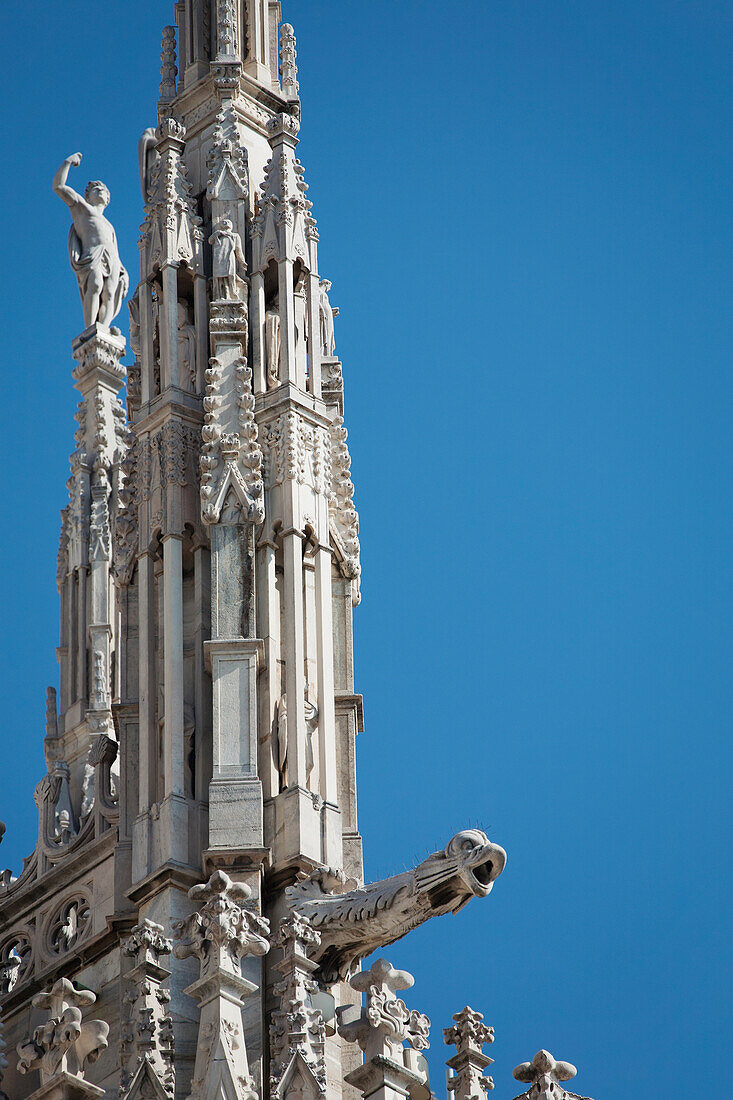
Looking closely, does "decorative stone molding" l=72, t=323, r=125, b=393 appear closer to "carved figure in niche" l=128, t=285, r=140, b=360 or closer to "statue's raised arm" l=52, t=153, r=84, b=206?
"statue's raised arm" l=52, t=153, r=84, b=206

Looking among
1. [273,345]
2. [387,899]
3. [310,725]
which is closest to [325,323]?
[273,345]

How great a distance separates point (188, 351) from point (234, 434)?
59.7 inches

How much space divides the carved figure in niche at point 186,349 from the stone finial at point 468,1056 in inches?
285

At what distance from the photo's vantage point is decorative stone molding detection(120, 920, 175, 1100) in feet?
72.4

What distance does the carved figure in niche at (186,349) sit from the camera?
27750 millimetres

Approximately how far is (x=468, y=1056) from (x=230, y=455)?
645 cm

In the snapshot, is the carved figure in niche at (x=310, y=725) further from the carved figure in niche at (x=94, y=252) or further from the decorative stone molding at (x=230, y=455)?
the carved figure in niche at (x=94, y=252)

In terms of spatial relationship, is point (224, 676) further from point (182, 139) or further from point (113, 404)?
point (113, 404)

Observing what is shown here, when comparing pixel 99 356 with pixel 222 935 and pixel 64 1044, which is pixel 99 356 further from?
pixel 222 935

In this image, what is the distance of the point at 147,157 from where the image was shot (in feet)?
100

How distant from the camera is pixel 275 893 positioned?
24.8 metres

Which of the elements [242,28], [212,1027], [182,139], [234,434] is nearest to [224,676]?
[234,434]

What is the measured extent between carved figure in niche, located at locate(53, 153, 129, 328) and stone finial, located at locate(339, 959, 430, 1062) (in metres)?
15.5

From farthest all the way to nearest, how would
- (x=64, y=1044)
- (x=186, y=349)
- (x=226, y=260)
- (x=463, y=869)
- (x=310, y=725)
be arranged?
(x=226, y=260), (x=186, y=349), (x=310, y=725), (x=463, y=869), (x=64, y=1044)
